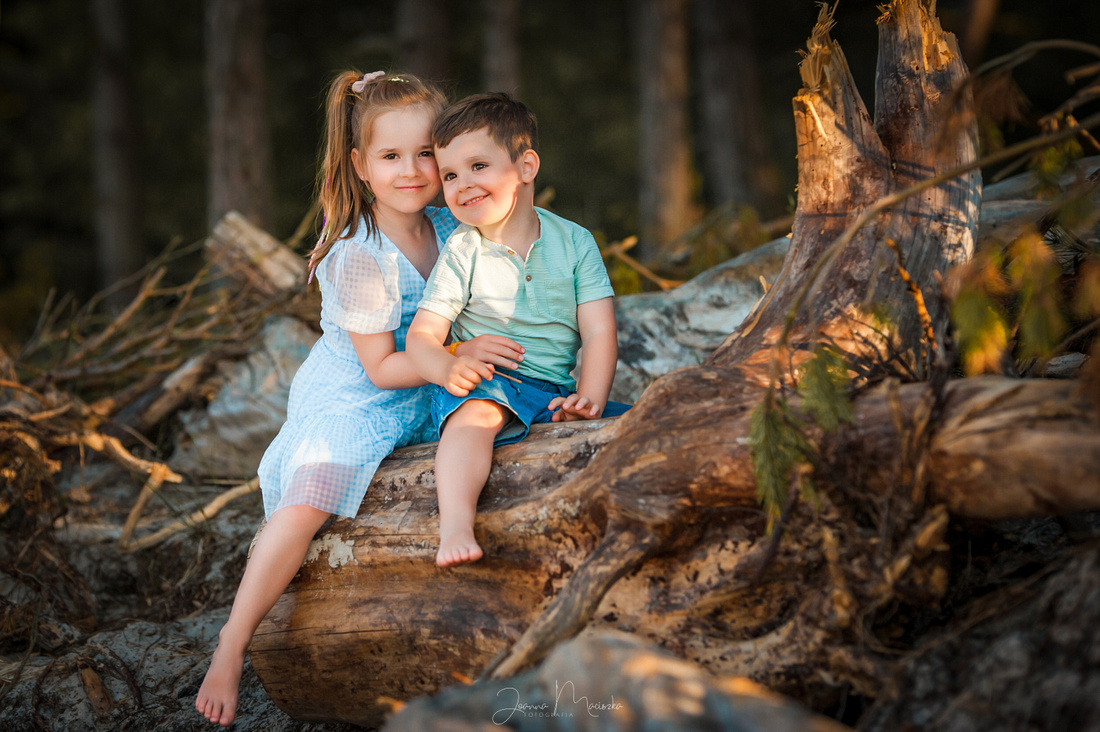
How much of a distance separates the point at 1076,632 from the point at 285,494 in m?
1.93

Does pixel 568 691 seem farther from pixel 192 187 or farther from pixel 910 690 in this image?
pixel 192 187

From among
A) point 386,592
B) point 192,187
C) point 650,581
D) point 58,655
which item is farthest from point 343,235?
point 192,187

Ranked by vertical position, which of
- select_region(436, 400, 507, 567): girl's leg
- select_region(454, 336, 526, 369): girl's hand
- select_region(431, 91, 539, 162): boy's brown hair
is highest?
select_region(431, 91, 539, 162): boy's brown hair

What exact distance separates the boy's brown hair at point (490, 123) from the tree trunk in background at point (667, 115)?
680cm

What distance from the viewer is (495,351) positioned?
2422mm

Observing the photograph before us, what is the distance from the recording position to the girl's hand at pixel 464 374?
7.47ft

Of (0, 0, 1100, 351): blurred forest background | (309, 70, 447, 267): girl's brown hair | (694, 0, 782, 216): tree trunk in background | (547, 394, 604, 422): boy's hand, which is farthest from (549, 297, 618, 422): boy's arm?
(694, 0, 782, 216): tree trunk in background

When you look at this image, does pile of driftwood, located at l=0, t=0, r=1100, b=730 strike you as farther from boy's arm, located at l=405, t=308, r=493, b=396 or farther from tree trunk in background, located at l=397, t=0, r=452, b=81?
tree trunk in background, located at l=397, t=0, r=452, b=81

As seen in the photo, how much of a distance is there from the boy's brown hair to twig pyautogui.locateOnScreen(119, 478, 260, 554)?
1814 mm

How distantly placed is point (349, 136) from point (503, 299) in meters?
0.81

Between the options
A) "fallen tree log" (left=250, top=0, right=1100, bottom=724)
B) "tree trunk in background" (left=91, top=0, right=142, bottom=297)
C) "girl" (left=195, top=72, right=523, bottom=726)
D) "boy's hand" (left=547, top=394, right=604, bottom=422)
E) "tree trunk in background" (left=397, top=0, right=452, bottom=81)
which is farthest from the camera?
"tree trunk in background" (left=91, top=0, right=142, bottom=297)

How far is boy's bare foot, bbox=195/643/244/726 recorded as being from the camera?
2182 millimetres

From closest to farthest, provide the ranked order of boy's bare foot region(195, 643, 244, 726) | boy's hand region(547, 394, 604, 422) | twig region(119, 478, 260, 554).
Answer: boy's bare foot region(195, 643, 244, 726), boy's hand region(547, 394, 604, 422), twig region(119, 478, 260, 554)

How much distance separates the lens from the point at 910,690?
60.8 inches
